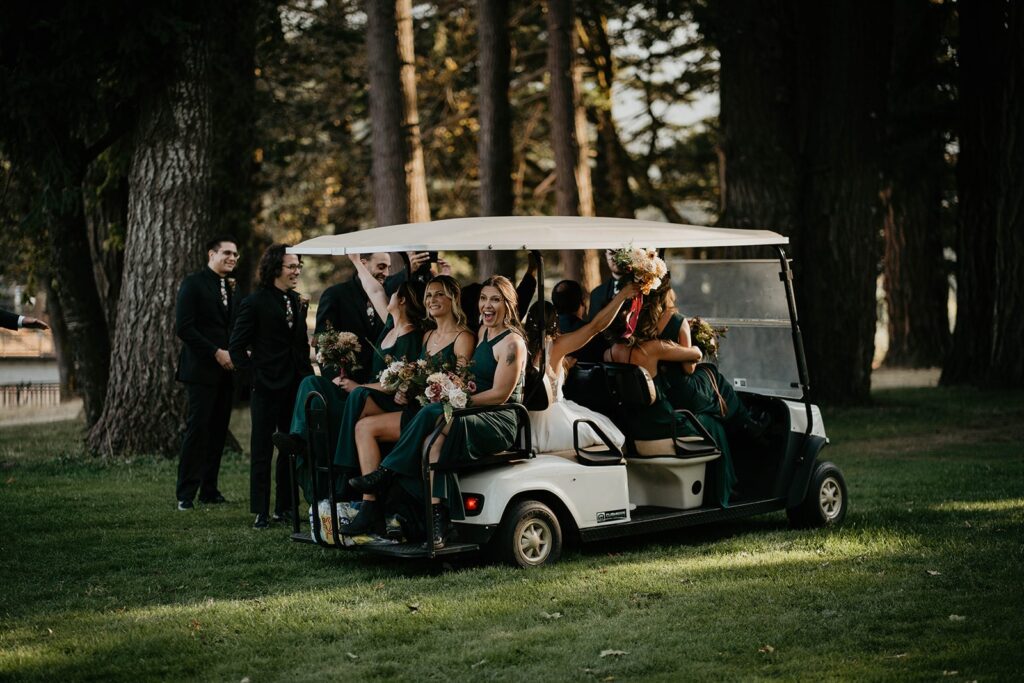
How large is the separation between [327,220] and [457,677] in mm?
23322

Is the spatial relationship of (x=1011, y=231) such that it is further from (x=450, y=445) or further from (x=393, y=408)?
(x=450, y=445)

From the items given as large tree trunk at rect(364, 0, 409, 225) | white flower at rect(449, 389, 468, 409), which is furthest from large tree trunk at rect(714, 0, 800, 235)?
white flower at rect(449, 389, 468, 409)

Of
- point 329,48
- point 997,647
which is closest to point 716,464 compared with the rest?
point 997,647

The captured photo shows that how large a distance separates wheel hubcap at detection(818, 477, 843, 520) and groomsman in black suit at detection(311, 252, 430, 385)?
3.08 metres

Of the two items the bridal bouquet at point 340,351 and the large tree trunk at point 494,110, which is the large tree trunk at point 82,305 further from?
the bridal bouquet at point 340,351

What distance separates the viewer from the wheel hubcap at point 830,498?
28.5ft

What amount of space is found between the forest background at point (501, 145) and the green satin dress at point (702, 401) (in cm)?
657

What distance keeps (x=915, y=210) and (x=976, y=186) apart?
6726 mm

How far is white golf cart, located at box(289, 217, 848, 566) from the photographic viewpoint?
23.9ft

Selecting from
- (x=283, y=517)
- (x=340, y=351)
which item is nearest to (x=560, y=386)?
(x=340, y=351)

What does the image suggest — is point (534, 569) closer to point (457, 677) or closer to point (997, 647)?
point (457, 677)

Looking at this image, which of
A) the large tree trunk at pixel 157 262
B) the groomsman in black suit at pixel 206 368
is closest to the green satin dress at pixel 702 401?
the groomsman in black suit at pixel 206 368

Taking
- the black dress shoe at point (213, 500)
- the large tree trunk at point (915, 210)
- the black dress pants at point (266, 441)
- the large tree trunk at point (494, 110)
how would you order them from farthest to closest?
the large tree trunk at point (915, 210) < the large tree trunk at point (494, 110) < the black dress shoe at point (213, 500) < the black dress pants at point (266, 441)

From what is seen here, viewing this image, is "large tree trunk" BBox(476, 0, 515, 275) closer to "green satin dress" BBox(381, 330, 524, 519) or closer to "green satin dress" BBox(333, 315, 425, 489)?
"green satin dress" BBox(333, 315, 425, 489)
